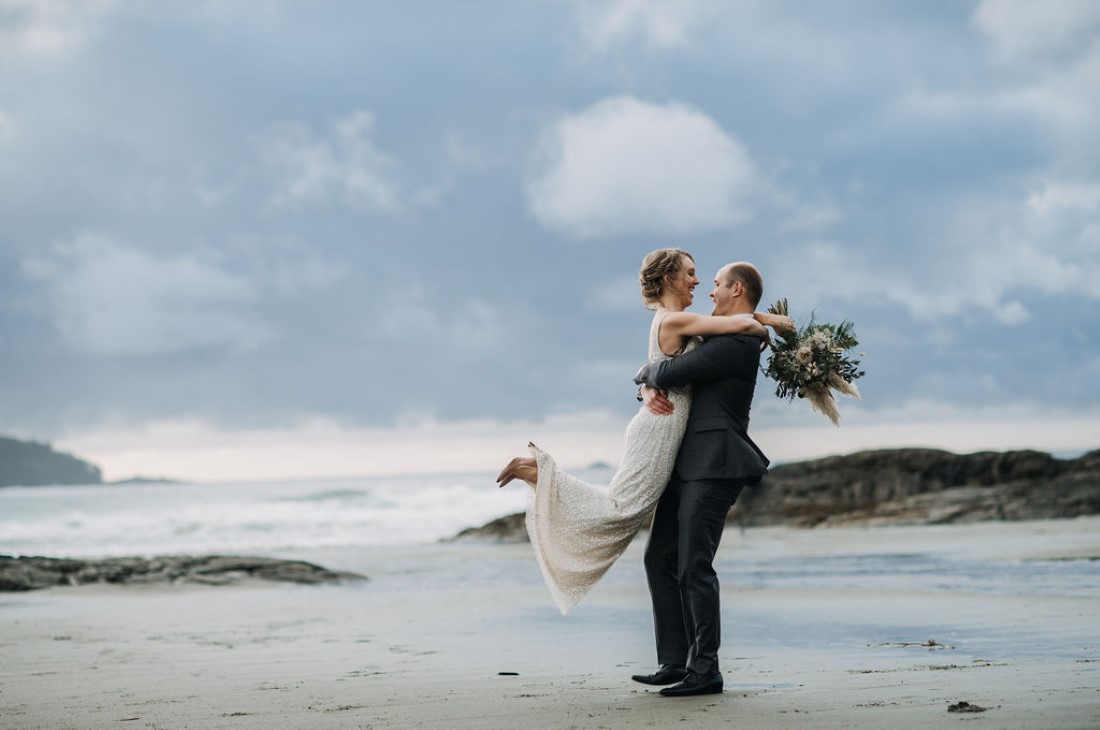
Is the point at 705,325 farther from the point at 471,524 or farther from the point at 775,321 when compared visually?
the point at 471,524

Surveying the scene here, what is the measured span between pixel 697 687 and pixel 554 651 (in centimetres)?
257

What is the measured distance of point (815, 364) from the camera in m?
6.05

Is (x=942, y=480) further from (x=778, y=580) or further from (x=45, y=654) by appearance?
(x=45, y=654)

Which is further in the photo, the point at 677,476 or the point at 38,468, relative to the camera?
the point at 38,468

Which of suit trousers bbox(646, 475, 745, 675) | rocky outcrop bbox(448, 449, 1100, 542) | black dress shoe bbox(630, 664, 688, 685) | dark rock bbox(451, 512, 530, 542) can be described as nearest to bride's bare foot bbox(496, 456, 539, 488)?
suit trousers bbox(646, 475, 745, 675)

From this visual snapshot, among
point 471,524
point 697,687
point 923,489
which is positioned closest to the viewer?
point 697,687

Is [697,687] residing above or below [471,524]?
below

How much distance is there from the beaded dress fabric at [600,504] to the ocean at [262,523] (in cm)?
2140

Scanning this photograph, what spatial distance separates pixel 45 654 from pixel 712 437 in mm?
5889

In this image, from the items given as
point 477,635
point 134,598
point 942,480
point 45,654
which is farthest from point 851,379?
point 942,480

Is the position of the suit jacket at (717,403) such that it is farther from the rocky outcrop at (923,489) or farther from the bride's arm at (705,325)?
the rocky outcrop at (923,489)

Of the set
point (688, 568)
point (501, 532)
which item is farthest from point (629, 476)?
point (501, 532)

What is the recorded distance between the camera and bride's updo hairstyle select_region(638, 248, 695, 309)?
6008 millimetres

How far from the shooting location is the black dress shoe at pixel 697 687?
568 cm
